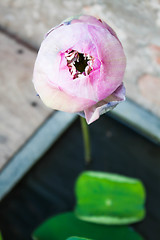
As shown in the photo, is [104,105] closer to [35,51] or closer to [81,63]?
[81,63]

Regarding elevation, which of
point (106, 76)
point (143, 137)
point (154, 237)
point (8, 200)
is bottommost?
point (154, 237)

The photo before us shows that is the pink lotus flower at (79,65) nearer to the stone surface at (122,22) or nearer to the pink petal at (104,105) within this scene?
the pink petal at (104,105)

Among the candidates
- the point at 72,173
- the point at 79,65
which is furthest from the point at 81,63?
the point at 72,173

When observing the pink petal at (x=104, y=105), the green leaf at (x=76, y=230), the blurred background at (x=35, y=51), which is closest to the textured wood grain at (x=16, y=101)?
the blurred background at (x=35, y=51)

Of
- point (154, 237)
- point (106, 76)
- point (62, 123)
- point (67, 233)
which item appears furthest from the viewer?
point (62, 123)

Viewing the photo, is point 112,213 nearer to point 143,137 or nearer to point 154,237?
Answer: point 154,237

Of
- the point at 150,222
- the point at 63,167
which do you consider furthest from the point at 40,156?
the point at 150,222
